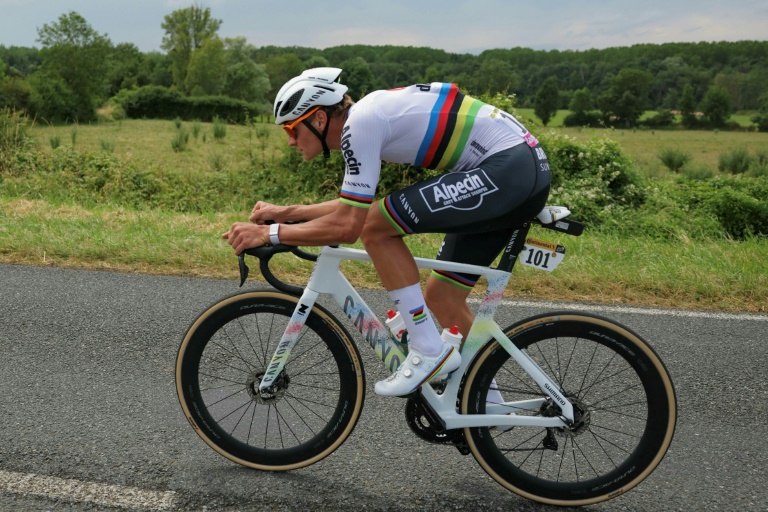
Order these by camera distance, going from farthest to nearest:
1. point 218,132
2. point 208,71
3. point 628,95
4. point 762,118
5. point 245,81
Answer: point 245,81, point 208,71, point 628,95, point 762,118, point 218,132

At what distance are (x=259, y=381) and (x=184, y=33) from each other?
387ft

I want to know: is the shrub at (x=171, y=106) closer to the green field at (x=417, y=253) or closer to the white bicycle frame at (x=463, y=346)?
the green field at (x=417, y=253)

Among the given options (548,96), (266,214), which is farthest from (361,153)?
(548,96)

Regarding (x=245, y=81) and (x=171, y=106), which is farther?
(x=245, y=81)

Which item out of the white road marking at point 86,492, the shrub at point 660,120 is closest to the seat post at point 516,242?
the white road marking at point 86,492

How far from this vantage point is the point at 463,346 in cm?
308

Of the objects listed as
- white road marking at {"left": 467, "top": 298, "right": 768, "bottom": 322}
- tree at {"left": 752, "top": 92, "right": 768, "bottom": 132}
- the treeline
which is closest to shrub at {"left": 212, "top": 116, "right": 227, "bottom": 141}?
the treeline

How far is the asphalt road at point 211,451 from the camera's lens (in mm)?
3088

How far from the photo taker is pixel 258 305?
3.11m

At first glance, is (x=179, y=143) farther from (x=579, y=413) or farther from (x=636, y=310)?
(x=579, y=413)

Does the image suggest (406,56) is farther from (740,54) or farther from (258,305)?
(258,305)

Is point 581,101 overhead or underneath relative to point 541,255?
underneath

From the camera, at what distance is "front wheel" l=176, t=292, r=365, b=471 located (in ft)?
10.2

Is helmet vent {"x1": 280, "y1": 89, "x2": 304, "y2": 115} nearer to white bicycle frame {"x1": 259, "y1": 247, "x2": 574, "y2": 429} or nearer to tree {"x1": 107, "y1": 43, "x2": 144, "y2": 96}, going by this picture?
white bicycle frame {"x1": 259, "y1": 247, "x2": 574, "y2": 429}
